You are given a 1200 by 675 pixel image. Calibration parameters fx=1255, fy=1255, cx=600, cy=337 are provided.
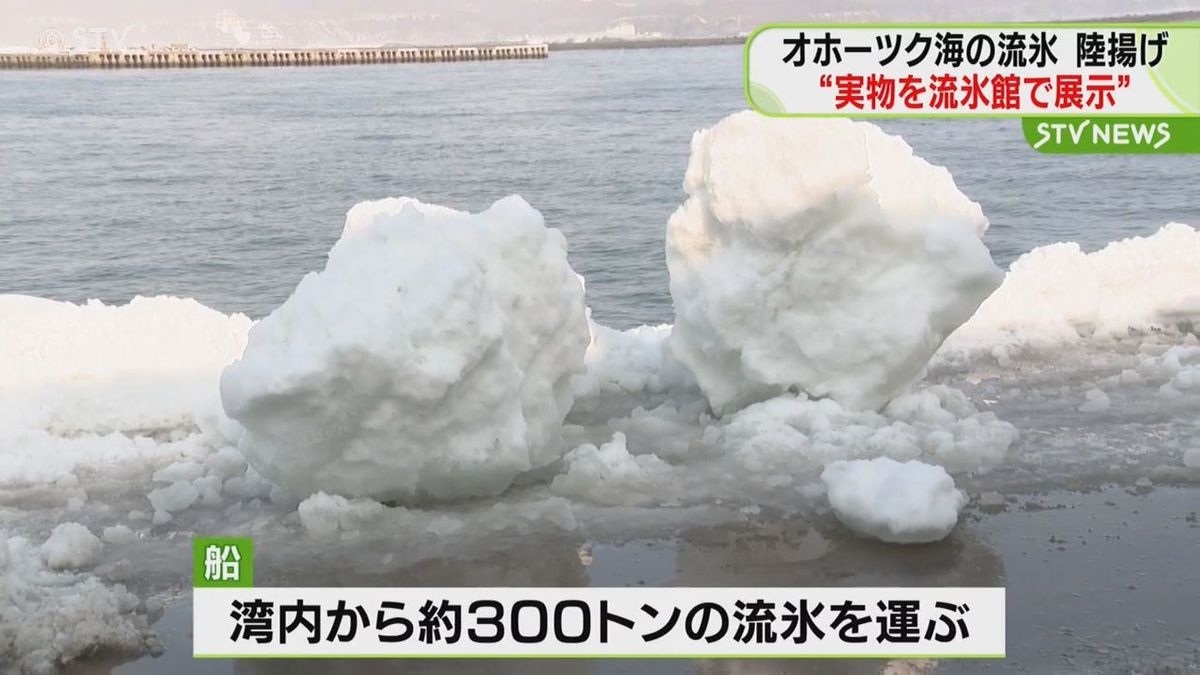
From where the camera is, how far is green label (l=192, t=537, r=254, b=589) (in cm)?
677

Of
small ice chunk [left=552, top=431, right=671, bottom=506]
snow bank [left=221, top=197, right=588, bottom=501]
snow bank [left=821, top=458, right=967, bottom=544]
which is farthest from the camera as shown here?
small ice chunk [left=552, top=431, right=671, bottom=506]

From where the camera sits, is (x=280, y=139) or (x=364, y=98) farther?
(x=364, y=98)

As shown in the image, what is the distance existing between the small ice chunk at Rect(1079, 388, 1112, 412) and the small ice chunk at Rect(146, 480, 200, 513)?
6655 mm

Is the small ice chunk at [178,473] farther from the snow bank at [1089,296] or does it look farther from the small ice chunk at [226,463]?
the snow bank at [1089,296]

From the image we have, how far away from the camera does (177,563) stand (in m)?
7.46

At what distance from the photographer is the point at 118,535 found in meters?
7.75

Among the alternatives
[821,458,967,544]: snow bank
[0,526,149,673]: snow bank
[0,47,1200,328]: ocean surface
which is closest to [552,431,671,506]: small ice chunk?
[821,458,967,544]: snow bank

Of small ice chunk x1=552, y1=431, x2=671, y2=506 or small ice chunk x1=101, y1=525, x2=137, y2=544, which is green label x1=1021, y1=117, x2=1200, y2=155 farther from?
small ice chunk x1=101, y1=525, x2=137, y2=544

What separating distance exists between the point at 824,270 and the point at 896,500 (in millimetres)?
2518

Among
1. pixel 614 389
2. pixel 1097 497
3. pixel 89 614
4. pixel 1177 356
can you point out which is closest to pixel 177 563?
pixel 89 614

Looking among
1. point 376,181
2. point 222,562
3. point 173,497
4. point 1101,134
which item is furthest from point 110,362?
point 376,181

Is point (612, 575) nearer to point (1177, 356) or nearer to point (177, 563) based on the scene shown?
point (177, 563)

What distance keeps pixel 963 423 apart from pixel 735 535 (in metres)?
2.55
